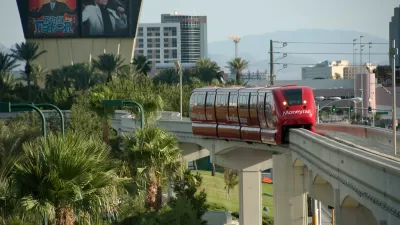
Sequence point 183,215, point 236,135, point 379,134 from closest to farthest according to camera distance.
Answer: point 183,215 < point 379,134 < point 236,135

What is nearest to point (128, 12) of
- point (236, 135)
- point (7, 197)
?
point (236, 135)

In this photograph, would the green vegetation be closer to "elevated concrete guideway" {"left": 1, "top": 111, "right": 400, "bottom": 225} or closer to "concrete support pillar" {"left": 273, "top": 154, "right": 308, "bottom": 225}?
"concrete support pillar" {"left": 273, "top": 154, "right": 308, "bottom": 225}

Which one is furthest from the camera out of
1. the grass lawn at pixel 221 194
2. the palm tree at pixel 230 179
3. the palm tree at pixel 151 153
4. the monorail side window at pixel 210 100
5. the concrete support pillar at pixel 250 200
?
the palm tree at pixel 230 179

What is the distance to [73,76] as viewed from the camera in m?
139

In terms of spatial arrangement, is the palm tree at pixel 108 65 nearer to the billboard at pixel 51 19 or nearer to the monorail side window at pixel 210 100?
the billboard at pixel 51 19

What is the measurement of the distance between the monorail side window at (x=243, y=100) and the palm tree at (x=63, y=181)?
→ 25.0 metres

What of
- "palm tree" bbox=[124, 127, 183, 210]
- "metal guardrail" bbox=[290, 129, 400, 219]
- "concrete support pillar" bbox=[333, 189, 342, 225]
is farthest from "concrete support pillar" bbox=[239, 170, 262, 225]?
"concrete support pillar" bbox=[333, 189, 342, 225]

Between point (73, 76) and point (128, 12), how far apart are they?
33.6 m

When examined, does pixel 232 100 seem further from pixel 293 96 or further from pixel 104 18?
pixel 104 18

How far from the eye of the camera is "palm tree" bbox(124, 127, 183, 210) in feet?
130

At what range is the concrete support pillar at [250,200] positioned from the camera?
58406 millimetres

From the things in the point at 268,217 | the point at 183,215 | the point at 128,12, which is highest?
the point at 128,12

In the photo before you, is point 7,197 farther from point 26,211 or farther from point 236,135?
point 236,135

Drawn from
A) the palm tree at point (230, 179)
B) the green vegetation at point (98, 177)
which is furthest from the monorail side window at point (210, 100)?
the palm tree at point (230, 179)
